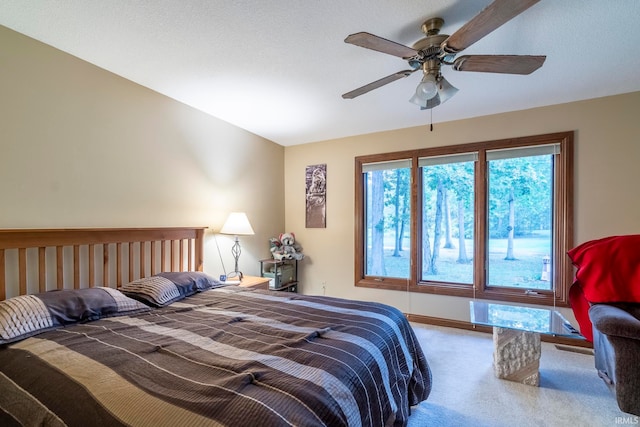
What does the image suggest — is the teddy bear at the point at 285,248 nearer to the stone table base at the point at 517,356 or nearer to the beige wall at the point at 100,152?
the beige wall at the point at 100,152

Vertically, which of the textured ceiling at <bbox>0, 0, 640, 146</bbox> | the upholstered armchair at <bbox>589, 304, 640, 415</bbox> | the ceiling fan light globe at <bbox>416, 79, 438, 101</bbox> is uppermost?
the textured ceiling at <bbox>0, 0, 640, 146</bbox>

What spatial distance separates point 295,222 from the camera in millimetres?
4426

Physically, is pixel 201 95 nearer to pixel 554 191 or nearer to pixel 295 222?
pixel 295 222

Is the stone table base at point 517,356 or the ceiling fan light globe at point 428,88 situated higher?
the ceiling fan light globe at point 428,88

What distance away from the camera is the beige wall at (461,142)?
2.71 meters

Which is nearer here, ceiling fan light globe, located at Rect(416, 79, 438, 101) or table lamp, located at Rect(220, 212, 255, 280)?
ceiling fan light globe, located at Rect(416, 79, 438, 101)

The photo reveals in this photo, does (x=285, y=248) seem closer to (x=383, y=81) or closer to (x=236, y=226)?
(x=236, y=226)

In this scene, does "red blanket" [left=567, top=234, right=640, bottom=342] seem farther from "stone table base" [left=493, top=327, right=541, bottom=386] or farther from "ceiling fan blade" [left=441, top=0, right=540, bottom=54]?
"ceiling fan blade" [left=441, top=0, right=540, bottom=54]

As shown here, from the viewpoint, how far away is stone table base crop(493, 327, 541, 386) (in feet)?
7.11

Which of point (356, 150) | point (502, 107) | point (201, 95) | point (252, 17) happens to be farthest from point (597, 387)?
point (201, 95)

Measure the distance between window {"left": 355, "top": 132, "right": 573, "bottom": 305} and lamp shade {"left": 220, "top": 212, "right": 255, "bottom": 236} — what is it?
1.57m

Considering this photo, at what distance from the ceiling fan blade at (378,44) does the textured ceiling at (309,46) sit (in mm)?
216

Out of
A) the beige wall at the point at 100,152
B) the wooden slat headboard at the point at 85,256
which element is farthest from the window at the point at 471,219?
the wooden slat headboard at the point at 85,256

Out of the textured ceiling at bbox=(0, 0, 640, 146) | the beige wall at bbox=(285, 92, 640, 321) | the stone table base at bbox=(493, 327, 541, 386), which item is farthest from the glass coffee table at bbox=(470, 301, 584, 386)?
the textured ceiling at bbox=(0, 0, 640, 146)
